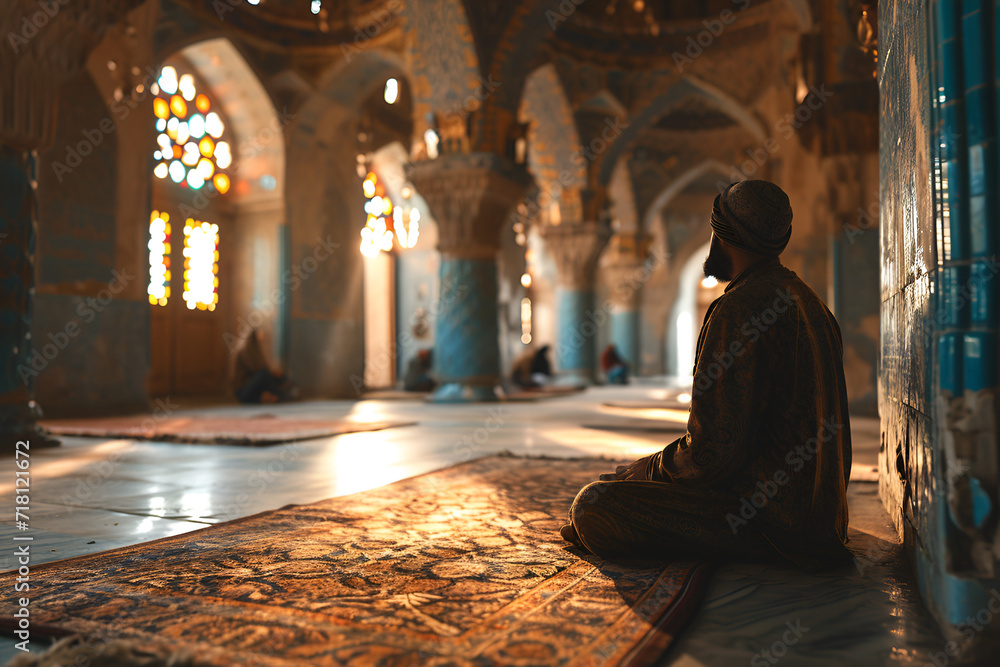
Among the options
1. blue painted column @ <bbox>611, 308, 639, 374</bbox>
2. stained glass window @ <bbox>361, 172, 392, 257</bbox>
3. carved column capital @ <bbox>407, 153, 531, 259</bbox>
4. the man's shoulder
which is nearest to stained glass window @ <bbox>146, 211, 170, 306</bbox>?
carved column capital @ <bbox>407, 153, 531, 259</bbox>

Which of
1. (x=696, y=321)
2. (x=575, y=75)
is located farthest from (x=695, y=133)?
(x=696, y=321)

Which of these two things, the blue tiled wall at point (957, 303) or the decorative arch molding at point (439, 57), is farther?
the decorative arch molding at point (439, 57)

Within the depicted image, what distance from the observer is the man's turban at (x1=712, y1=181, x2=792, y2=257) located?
7.16 ft

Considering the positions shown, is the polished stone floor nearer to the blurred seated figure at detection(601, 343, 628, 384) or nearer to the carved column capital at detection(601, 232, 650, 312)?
the blurred seated figure at detection(601, 343, 628, 384)

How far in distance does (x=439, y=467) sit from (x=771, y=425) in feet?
8.07

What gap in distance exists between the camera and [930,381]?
5.78ft

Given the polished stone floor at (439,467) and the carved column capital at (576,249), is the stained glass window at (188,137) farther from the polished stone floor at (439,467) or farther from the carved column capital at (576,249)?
the carved column capital at (576,249)

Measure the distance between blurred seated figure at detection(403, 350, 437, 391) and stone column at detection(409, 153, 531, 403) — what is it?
3.48 metres

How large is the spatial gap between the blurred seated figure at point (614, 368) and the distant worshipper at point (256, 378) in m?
8.01

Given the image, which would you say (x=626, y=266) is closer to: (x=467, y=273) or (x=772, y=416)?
(x=467, y=273)

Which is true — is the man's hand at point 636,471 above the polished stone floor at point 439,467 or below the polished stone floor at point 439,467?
above

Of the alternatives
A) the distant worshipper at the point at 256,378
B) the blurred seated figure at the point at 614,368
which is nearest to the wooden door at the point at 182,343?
the distant worshipper at the point at 256,378

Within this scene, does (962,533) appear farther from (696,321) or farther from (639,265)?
(696,321)

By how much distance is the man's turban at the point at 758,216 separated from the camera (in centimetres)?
218
